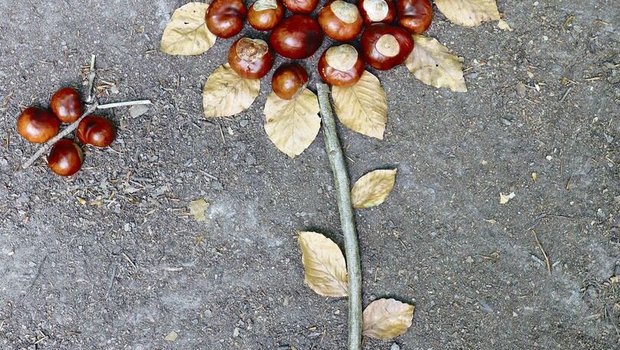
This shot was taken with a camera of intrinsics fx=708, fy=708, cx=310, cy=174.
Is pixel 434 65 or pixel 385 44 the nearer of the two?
pixel 385 44

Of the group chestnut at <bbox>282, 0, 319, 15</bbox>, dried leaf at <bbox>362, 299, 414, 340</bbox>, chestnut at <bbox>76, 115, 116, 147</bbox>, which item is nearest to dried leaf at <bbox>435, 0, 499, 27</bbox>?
chestnut at <bbox>282, 0, 319, 15</bbox>

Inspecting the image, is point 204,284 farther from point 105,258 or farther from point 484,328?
→ point 484,328

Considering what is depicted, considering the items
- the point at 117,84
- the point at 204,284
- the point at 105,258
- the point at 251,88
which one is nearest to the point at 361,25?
the point at 251,88

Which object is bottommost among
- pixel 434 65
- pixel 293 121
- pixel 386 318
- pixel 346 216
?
pixel 386 318

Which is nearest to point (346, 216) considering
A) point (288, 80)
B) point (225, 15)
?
point (288, 80)

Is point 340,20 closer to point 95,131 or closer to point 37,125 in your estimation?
point 95,131

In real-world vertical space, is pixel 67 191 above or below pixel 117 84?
below

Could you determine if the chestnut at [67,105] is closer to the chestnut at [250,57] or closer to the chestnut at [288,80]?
the chestnut at [250,57]
